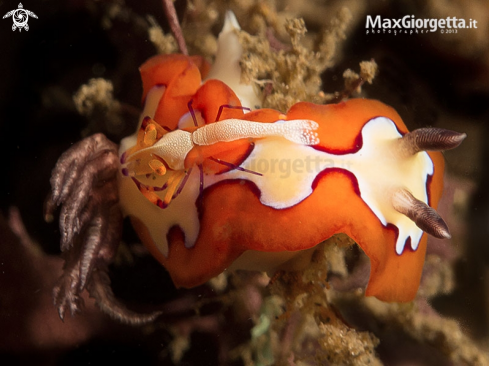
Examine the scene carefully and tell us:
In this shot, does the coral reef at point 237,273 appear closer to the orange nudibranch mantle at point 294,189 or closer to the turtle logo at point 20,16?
the turtle logo at point 20,16

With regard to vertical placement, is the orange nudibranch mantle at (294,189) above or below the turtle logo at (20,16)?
below

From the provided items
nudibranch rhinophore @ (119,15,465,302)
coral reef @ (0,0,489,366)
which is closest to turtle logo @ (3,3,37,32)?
coral reef @ (0,0,489,366)

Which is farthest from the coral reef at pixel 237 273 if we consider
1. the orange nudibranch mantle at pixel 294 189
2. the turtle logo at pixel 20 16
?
the orange nudibranch mantle at pixel 294 189

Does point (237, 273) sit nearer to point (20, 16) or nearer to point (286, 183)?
point (286, 183)

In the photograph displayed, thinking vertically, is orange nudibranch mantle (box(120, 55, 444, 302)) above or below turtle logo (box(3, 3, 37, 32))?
below

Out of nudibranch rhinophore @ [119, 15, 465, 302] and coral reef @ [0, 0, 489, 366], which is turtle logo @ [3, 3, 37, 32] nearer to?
coral reef @ [0, 0, 489, 366]

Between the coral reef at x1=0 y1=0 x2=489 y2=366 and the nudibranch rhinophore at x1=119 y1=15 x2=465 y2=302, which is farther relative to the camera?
the coral reef at x1=0 y1=0 x2=489 y2=366

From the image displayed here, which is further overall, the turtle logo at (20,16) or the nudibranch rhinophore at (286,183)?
the turtle logo at (20,16)

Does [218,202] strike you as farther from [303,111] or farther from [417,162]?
[417,162]
